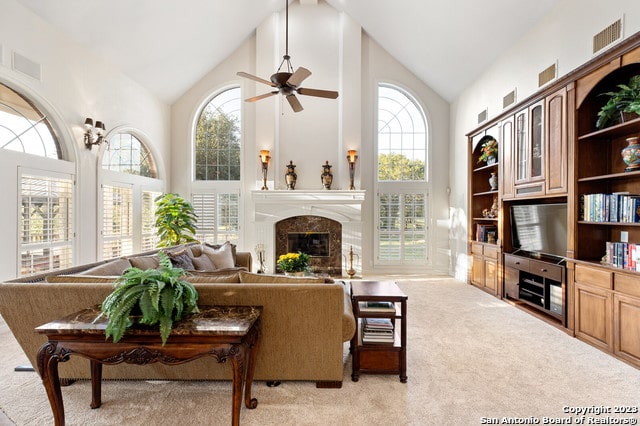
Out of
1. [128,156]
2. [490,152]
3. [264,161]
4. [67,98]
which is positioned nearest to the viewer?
[67,98]

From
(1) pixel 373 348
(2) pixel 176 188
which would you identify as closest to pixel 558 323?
(1) pixel 373 348

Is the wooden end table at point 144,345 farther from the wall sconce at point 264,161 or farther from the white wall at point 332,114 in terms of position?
the white wall at point 332,114

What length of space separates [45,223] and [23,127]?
1.18 m

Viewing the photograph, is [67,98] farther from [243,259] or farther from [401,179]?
[401,179]

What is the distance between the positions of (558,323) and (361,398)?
2.83m

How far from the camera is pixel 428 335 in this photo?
3.46 meters

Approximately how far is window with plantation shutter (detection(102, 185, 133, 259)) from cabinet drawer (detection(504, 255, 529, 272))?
20.3ft

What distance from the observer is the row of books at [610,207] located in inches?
116

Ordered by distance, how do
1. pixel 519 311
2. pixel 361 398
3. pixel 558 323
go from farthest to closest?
1. pixel 519 311
2. pixel 558 323
3. pixel 361 398

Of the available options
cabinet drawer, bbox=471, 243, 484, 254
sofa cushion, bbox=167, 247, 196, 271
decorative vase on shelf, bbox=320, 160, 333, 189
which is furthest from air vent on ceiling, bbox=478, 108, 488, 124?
sofa cushion, bbox=167, 247, 196, 271

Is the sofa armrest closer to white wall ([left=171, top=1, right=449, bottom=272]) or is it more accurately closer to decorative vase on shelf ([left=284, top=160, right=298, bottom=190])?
Result: white wall ([left=171, top=1, right=449, bottom=272])

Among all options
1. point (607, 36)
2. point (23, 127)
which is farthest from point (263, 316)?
point (607, 36)

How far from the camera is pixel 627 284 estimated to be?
2824mm

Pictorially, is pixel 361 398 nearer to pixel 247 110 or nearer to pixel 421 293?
pixel 421 293
